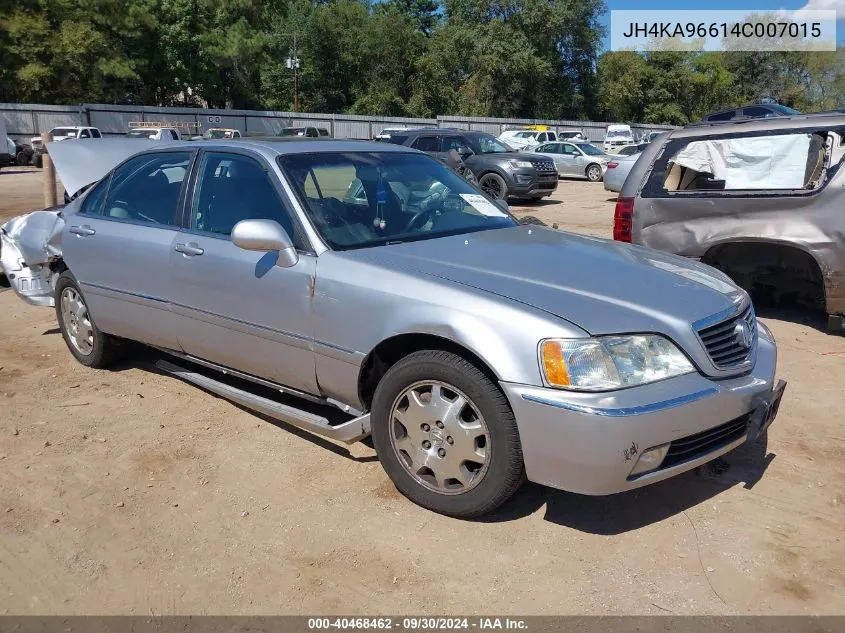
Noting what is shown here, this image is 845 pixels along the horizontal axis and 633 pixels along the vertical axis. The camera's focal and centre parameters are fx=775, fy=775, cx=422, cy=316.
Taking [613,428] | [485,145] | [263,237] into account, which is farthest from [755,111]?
[613,428]

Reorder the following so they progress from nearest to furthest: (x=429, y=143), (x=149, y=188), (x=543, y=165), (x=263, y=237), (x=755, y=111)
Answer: (x=263, y=237), (x=149, y=188), (x=755, y=111), (x=543, y=165), (x=429, y=143)

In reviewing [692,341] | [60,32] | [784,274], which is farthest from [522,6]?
[692,341]

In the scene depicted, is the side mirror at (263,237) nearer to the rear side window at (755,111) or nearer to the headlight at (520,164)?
the headlight at (520,164)

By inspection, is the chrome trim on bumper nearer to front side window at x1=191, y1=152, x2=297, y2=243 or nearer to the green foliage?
front side window at x1=191, y1=152, x2=297, y2=243

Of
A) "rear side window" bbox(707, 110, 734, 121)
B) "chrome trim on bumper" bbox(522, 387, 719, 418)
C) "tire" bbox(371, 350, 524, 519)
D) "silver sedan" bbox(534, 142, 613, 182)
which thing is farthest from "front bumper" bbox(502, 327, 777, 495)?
"silver sedan" bbox(534, 142, 613, 182)

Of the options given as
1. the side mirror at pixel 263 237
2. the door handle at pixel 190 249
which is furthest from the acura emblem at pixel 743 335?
the door handle at pixel 190 249

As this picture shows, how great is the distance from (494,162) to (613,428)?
15.0 metres

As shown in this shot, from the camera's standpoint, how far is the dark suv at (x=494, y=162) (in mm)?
17188

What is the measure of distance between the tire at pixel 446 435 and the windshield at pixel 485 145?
1530 cm

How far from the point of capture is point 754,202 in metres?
6.25

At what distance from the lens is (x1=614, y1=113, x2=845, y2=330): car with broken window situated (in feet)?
19.5

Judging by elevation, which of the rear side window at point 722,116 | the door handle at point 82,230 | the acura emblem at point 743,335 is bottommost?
the acura emblem at point 743,335

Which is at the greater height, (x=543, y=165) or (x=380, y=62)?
(x=380, y=62)

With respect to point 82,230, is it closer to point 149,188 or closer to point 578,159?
point 149,188
